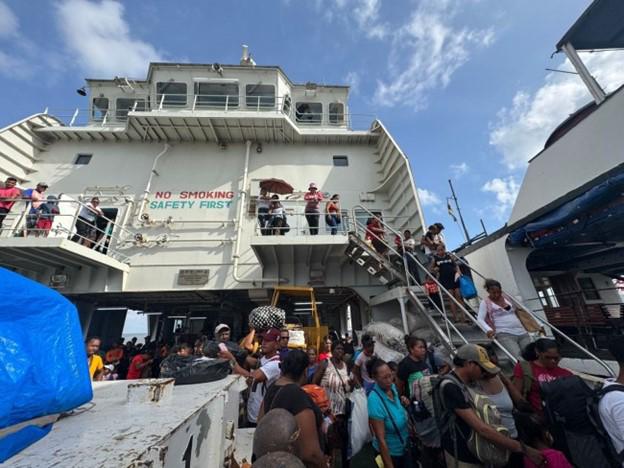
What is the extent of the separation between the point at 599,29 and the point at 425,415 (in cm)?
936

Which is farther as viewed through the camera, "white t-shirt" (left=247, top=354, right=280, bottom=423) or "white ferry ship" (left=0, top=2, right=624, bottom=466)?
"white ferry ship" (left=0, top=2, right=624, bottom=466)

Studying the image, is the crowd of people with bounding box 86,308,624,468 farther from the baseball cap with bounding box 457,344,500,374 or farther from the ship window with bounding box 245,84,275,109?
the ship window with bounding box 245,84,275,109

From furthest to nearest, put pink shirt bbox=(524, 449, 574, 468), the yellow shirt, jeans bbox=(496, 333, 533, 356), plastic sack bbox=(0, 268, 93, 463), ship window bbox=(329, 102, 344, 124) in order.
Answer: ship window bbox=(329, 102, 344, 124)
the yellow shirt
jeans bbox=(496, 333, 533, 356)
pink shirt bbox=(524, 449, 574, 468)
plastic sack bbox=(0, 268, 93, 463)

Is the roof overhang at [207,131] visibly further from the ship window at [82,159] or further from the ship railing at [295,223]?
the ship railing at [295,223]

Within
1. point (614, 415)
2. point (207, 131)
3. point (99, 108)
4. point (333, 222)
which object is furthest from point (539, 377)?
point (99, 108)

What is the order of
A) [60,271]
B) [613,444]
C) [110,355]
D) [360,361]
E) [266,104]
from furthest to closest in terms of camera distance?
1. [266,104]
2. [60,271]
3. [110,355]
4. [360,361]
5. [613,444]

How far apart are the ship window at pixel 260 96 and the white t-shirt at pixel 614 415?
11244 millimetres

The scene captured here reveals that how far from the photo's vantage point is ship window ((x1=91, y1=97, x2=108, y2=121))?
10609 millimetres

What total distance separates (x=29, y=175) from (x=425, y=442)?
13354 mm

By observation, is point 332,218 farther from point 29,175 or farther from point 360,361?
point 29,175

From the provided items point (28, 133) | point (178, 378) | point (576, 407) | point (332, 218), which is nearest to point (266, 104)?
point (332, 218)

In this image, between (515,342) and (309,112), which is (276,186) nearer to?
(309,112)

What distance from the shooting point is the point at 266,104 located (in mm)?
10609

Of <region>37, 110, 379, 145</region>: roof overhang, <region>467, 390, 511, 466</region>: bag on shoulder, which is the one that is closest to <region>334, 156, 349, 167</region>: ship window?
<region>37, 110, 379, 145</region>: roof overhang
